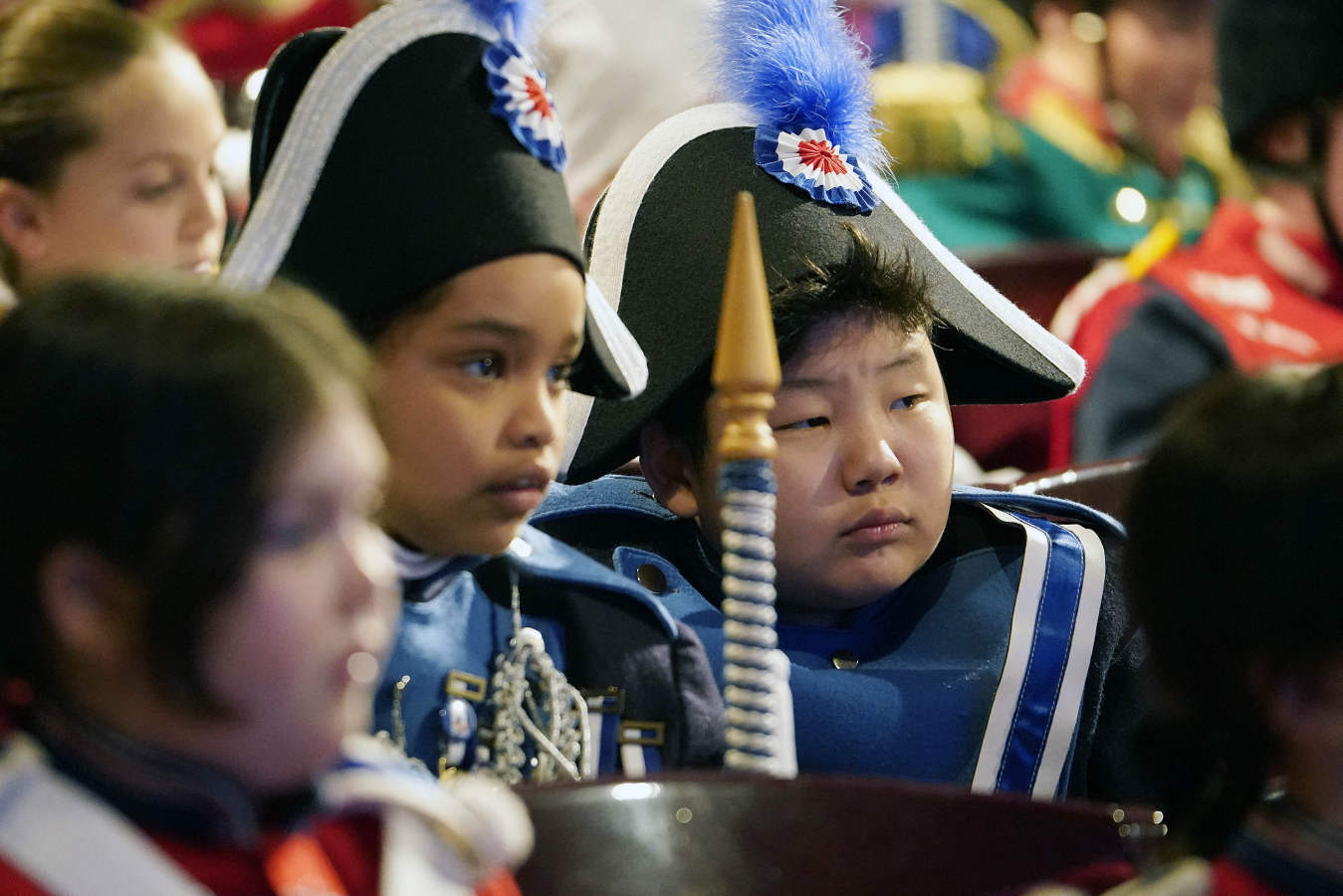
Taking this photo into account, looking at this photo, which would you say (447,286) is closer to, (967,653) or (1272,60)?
(967,653)

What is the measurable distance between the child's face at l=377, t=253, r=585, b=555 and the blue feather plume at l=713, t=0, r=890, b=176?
358mm

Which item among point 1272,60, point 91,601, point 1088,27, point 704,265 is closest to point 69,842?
point 91,601

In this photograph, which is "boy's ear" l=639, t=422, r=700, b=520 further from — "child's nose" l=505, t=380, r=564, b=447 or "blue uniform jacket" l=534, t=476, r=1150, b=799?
"child's nose" l=505, t=380, r=564, b=447

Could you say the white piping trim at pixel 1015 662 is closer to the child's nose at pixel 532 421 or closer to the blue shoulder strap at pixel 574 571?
the blue shoulder strap at pixel 574 571

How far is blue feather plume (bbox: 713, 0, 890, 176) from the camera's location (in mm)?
1532

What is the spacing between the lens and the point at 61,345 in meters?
0.82

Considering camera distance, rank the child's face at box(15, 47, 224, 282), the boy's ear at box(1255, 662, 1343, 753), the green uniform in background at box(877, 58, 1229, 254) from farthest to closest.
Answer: the green uniform in background at box(877, 58, 1229, 254) → the child's face at box(15, 47, 224, 282) → the boy's ear at box(1255, 662, 1343, 753)

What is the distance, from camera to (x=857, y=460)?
1478mm

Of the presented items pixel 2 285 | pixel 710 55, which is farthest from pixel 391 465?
pixel 2 285

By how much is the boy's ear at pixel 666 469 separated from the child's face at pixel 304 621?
29.5 inches

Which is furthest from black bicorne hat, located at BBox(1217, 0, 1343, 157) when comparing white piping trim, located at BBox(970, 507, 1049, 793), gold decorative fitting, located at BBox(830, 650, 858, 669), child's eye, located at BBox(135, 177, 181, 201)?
child's eye, located at BBox(135, 177, 181, 201)

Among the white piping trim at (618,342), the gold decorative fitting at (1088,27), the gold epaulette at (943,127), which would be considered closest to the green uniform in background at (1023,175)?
the gold epaulette at (943,127)

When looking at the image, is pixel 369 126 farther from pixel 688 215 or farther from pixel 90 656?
pixel 90 656

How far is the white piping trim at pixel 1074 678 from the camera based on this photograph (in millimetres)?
1478
